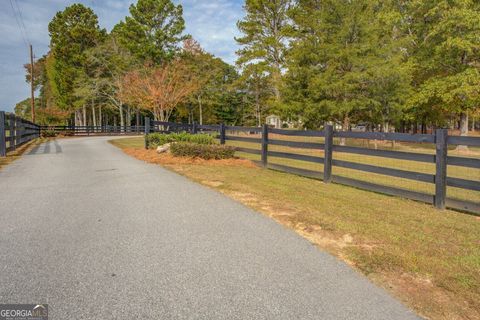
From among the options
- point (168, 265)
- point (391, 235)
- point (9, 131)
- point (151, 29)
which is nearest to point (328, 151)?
point (391, 235)

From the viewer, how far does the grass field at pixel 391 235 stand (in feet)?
9.63

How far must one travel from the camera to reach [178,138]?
13820mm

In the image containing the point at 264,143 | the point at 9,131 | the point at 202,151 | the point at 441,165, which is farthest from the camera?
the point at 9,131

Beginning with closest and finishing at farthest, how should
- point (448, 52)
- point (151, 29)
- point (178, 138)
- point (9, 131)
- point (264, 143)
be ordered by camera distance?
1. point (264, 143)
2. point (178, 138)
3. point (9, 131)
4. point (448, 52)
5. point (151, 29)

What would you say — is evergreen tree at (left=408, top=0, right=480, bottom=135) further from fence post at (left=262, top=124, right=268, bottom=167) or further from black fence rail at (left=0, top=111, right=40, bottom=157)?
black fence rail at (left=0, top=111, right=40, bottom=157)

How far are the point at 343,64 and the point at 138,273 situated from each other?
19.5 metres

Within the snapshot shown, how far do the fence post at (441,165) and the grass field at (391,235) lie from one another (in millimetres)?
249

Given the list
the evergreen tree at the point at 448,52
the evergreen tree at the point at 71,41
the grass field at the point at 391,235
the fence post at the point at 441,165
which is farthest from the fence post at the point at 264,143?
the evergreen tree at the point at 71,41

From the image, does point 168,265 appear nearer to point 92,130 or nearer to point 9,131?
point 9,131

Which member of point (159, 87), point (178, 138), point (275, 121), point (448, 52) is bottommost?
point (178, 138)

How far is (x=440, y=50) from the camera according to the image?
23578 mm

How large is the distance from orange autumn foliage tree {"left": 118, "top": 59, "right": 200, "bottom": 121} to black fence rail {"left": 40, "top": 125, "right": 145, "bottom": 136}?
263 inches

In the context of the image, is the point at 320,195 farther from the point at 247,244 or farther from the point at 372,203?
the point at 247,244

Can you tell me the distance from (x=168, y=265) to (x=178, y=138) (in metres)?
10.9
